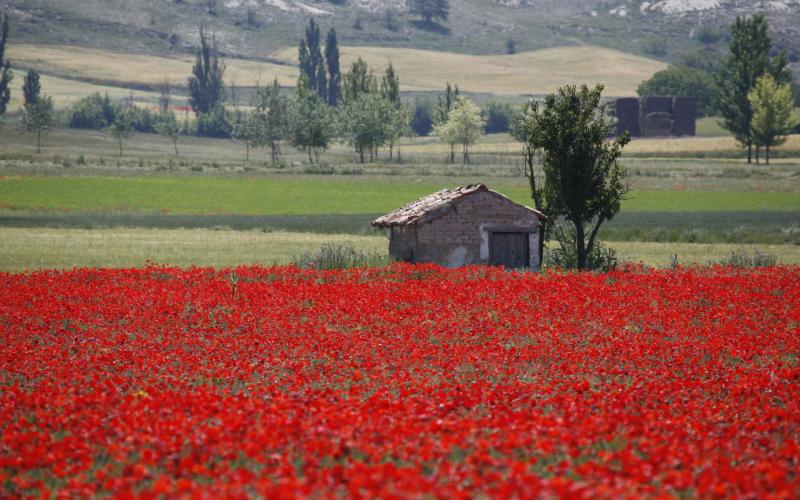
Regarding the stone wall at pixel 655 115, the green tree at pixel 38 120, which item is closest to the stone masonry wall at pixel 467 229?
the green tree at pixel 38 120

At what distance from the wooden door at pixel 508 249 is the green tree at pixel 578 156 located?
207 centimetres

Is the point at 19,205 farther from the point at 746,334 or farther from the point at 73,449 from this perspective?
the point at 73,449

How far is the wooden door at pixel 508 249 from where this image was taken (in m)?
45.6

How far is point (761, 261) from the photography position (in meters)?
42.7

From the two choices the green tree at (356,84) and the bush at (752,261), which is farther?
the green tree at (356,84)

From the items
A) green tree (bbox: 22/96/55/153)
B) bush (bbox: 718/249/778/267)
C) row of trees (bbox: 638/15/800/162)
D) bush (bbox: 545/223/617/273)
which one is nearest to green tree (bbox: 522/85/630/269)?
bush (bbox: 545/223/617/273)

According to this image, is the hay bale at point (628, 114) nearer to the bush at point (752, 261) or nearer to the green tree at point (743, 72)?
the green tree at point (743, 72)

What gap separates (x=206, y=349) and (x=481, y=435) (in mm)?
9052

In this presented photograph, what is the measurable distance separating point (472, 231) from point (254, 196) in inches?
1977

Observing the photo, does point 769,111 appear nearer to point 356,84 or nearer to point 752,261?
point 356,84

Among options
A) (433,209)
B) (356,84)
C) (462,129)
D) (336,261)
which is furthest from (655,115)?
(336,261)

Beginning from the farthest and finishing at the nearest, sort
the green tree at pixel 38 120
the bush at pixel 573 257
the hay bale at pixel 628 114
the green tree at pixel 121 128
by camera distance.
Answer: the hay bale at pixel 628 114 < the green tree at pixel 121 128 < the green tree at pixel 38 120 < the bush at pixel 573 257

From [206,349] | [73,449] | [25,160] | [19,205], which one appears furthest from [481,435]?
[25,160]

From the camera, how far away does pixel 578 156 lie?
4494cm
